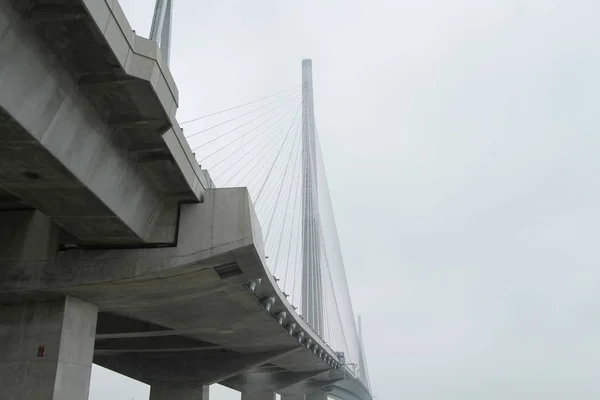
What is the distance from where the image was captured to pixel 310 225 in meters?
41.9

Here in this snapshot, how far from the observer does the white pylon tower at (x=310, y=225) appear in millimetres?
39531

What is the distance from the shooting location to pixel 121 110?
853 centimetres

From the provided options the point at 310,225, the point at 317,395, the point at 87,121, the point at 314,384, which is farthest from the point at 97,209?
the point at 317,395

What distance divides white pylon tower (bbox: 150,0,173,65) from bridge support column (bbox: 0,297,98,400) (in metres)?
5.72

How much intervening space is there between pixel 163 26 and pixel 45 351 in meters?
7.14

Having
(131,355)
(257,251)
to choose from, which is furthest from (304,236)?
(257,251)

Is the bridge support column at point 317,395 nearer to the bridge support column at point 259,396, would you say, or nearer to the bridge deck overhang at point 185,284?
the bridge support column at point 259,396

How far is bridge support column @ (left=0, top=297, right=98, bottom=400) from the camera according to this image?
11000 mm

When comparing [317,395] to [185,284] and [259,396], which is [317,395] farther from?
[185,284]

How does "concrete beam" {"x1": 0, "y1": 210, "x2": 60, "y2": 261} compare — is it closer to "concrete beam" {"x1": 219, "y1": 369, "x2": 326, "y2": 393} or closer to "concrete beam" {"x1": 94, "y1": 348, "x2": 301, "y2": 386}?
"concrete beam" {"x1": 94, "y1": 348, "x2": 301, "y2": 386}

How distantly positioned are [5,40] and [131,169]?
413 cm

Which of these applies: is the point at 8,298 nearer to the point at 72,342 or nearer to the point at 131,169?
the point at 72,342

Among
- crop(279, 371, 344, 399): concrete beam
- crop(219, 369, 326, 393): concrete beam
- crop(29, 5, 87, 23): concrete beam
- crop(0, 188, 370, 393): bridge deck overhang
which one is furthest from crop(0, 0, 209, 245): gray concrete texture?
crop(279, 371, 344, 399): concrete beam

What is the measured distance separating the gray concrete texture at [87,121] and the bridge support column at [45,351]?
1.98 m
